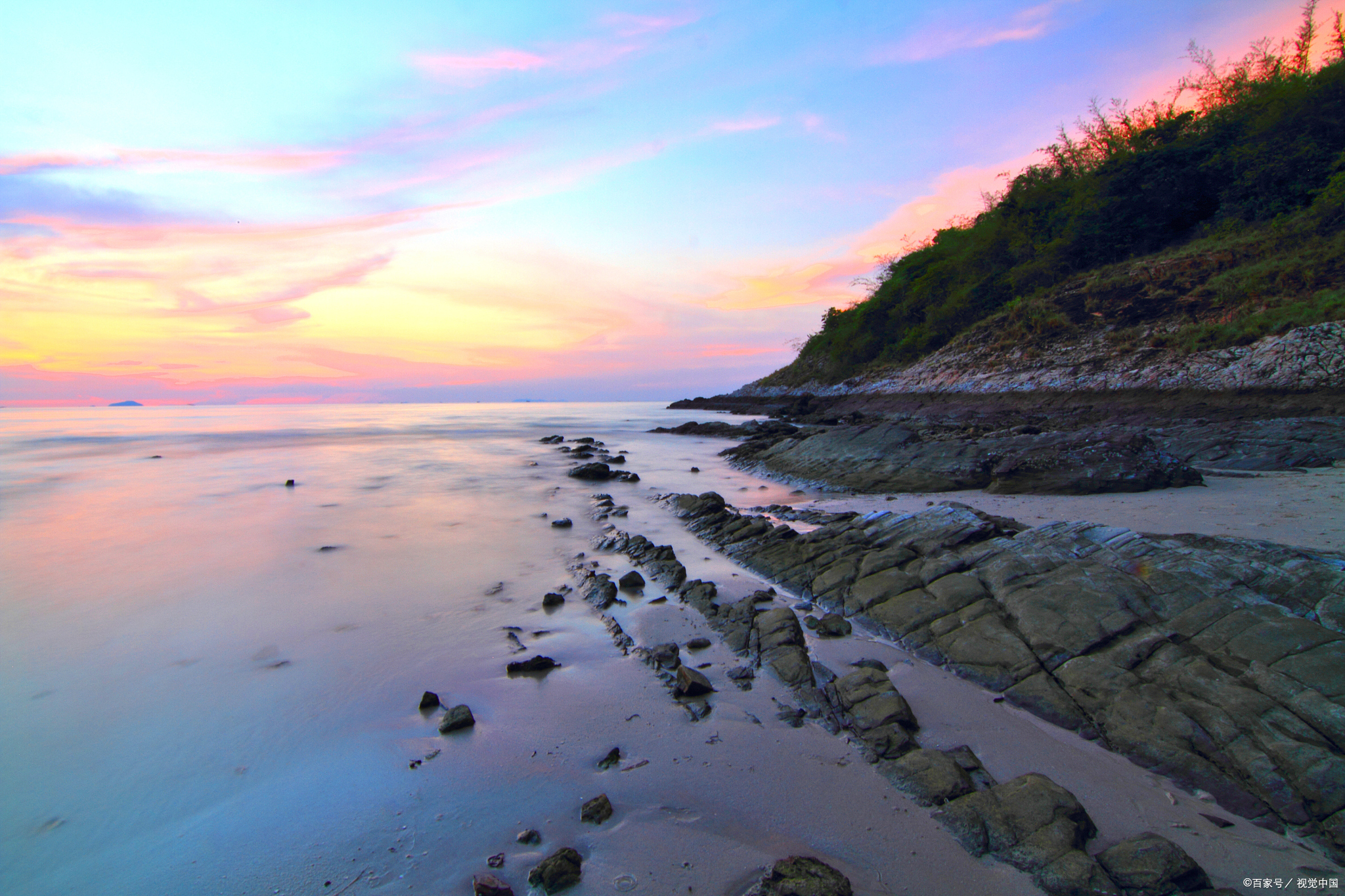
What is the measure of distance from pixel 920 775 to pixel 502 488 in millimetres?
12723

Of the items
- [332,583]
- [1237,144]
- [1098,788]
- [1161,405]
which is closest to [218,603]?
[332,583]

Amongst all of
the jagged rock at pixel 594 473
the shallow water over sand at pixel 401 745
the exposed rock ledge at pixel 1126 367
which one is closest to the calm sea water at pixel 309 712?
the shallow water over sand at pixel 401 745

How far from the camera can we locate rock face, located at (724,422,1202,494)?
8641 millimetres

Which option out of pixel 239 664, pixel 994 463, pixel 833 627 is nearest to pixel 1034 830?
pixel 833 627

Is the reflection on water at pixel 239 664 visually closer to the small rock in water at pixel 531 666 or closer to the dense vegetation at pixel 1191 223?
the small rock in water at pixel 531 666

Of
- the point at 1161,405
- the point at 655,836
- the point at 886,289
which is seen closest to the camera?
the point at 655,836

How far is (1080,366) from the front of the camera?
20.0 meters

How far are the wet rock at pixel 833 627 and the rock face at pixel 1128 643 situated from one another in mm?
227

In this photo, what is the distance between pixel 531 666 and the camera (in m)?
4.32

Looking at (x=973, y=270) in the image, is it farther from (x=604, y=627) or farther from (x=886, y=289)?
(x=604, y=627)

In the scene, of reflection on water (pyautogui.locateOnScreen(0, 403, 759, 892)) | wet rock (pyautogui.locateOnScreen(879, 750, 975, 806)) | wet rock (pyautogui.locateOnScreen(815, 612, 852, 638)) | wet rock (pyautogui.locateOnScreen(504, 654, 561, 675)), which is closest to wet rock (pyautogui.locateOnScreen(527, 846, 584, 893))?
reflection on water (pyautogui.locateOnScreen(0, 403, 759, 892))

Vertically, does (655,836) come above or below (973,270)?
below

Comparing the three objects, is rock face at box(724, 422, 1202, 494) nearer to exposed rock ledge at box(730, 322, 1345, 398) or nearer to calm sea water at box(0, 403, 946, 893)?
calm sea water at box(0, 403, 946, 893)

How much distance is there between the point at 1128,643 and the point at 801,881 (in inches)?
120
